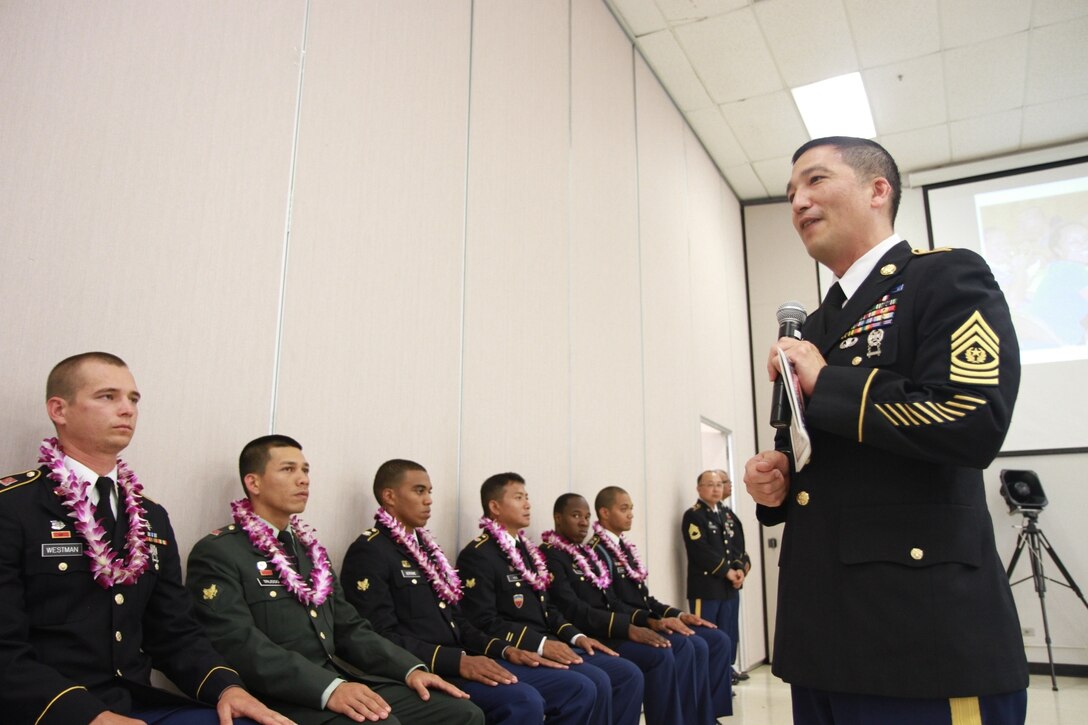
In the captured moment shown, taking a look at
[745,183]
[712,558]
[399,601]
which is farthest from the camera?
[745,183]

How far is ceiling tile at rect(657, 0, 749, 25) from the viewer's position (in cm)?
583

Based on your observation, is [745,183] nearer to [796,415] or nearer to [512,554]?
[512,554]

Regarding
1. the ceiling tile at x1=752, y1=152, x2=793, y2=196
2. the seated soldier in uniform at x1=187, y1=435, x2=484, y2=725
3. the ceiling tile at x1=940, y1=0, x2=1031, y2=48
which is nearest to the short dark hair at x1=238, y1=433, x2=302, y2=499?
the seated soldier in uniform at x1=187, y1=435, x2=484, y2=725

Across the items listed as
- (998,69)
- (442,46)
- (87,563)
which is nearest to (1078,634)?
(998,69)

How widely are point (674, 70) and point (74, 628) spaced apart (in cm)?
617

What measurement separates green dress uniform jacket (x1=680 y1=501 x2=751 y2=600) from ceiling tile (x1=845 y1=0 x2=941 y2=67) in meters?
3.80

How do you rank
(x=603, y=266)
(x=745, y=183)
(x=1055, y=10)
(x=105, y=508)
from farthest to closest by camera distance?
(x=745, y=183)
(x=1055, y=10)
(x=603, y=266)
(x=105, y=508)

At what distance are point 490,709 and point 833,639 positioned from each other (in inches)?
70.9

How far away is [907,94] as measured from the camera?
694 cm

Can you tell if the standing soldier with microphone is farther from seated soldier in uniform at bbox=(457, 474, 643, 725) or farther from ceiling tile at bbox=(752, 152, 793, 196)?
ceiling tile at bbox=(752, 152, 793, 196)

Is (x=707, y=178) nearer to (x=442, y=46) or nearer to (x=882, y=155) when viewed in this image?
(x=442, y=46)

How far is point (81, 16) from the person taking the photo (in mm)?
2277

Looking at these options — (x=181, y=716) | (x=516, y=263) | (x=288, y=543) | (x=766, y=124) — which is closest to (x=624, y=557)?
(x=516, y=263)

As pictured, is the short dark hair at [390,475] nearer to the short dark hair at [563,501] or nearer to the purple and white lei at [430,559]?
the purple and white lei at [430,559]
